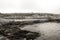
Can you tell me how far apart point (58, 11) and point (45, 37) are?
3.28ft

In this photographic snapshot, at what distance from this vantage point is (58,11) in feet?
6.95

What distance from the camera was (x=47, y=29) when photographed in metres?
1.47

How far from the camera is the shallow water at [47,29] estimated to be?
4.14 feet

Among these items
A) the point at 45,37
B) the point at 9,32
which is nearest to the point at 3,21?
the point at 9,32

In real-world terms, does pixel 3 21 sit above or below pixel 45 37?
above

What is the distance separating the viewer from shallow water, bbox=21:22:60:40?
4.14 feet
